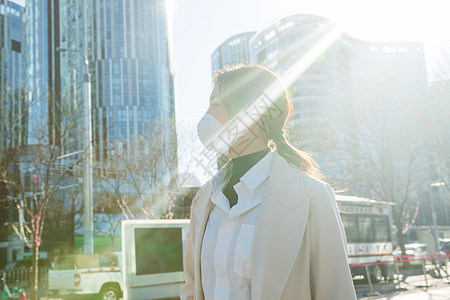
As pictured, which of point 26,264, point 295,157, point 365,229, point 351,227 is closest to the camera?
point 295,157

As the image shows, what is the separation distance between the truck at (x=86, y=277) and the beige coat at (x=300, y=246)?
39.9ft

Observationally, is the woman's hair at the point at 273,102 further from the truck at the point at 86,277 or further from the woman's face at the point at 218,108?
the truck at the point at 86,277

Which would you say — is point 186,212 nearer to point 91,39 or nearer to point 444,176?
point 444,176

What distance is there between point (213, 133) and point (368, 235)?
15.6 meters

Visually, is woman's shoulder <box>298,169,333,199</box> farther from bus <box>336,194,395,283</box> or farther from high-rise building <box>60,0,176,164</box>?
high-rise building <box>60,0,176,164</box>

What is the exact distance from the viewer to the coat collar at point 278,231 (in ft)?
5.04

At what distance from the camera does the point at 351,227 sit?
15.8 metres

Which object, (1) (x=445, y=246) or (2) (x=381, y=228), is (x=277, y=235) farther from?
(1) (x=445, y=246)

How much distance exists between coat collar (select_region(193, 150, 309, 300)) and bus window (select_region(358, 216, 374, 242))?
50.1 ft

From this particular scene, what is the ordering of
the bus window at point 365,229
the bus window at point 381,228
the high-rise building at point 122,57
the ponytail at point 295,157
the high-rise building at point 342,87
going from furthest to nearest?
the high-rise building at point 122,57
the high-rise building at point 342,87
the bus window at point 381,228
the bus window at point 365,229
the ponytail at point 295,157

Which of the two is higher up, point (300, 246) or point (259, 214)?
point (259, 214)

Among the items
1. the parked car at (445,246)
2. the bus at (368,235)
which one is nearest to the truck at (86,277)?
the bus at (368,235)

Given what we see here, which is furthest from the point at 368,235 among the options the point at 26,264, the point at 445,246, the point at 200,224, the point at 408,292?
the point at 26,264

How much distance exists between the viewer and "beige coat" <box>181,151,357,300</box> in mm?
1522
